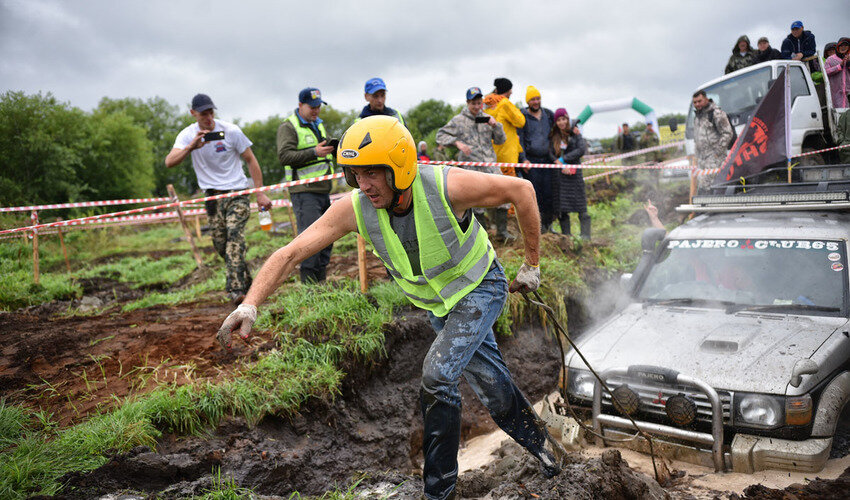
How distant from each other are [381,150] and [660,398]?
2283 mm

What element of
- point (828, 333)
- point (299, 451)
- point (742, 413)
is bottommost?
point (299, 451)

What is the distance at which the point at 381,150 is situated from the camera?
271cm

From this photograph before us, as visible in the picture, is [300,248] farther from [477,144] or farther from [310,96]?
[477,144]

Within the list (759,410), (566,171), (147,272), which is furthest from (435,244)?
(147,272)

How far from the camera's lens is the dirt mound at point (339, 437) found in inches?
127

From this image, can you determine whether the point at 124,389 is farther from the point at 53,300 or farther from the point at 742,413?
the point at 53,300

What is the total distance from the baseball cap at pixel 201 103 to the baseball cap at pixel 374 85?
63.5 inches

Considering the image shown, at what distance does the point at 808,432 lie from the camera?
3.08m

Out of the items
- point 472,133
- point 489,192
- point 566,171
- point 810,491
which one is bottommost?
point 810,491

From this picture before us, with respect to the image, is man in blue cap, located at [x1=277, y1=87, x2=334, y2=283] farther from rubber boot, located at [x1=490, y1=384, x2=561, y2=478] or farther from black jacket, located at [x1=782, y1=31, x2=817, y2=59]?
black jacket, located at [x1=782, y1=31, x2=817, y2=59]

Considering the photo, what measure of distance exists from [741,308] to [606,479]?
1.92 meters

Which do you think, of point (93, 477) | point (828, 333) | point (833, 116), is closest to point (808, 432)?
point (828, 333)

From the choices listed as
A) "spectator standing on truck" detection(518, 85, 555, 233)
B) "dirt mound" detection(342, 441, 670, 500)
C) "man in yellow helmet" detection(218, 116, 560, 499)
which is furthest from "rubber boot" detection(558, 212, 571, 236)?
"man in yellow helmet" detection(218, 116, 560, 499)

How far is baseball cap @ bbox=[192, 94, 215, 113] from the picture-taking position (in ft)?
18.6
